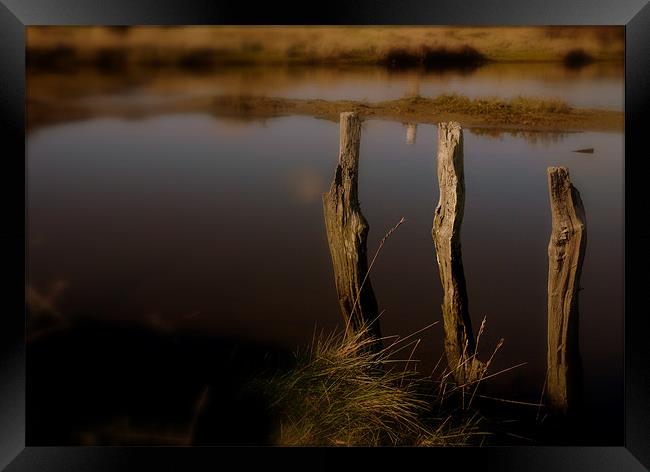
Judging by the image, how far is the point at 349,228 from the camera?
3.65m

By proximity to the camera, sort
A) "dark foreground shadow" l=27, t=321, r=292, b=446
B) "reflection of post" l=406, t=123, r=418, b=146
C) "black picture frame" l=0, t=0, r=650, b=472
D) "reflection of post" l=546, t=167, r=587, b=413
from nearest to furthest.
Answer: "black picture frame" l=0, t=0, r=650, b=472 < "reflection of post" l=546, t=167, r=587, b=413 < "dark foreground shadow" l=27, t=321, r=292, b=446 < "reflection of post" l=406, t=123, r=418, b=146

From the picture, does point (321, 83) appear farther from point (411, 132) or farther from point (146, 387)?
point (146, 387)

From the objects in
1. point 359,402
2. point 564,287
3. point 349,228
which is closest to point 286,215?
point 349,228

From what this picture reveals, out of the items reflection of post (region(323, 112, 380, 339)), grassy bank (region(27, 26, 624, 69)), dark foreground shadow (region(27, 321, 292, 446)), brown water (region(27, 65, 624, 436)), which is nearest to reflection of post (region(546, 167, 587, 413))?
brown water (region(27, 65, 624, 436))

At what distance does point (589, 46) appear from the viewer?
3580 mm

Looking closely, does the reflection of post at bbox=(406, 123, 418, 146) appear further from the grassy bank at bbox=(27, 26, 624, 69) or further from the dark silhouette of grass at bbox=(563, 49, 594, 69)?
the dark silhouette of grass at bbox=(563, 49, 594, 69)

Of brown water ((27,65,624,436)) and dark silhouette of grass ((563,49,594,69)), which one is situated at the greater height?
dark silhouette of grass ((563,49,594,69))

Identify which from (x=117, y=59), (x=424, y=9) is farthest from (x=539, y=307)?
(x=117, y=59)

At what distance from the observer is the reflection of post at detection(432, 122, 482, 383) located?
355 cm

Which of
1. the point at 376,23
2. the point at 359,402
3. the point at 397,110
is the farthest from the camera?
the point at 397,110

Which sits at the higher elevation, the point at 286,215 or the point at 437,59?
the point at 437,59

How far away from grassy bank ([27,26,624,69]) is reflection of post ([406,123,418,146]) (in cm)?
31

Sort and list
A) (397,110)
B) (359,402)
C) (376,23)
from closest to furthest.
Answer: (376,23) → (359,402) → (397,110)

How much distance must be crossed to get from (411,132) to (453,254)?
70 centimetres
